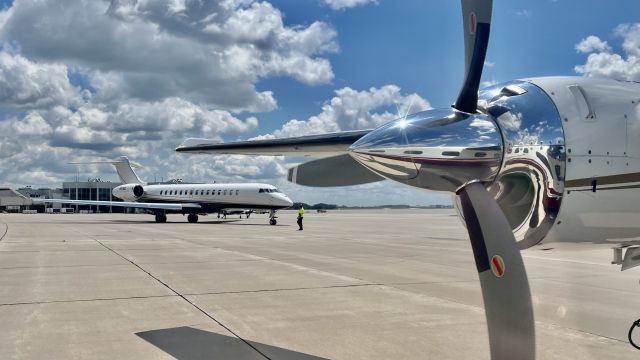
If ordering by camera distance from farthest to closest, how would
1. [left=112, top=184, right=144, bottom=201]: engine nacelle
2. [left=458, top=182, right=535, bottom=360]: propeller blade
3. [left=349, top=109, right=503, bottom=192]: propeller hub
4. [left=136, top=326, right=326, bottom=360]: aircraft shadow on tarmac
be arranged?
[left=112, top=184, right=144, bottom=201]: engine nacelle
[left=136, top=326, right=326, bottom=360]: aircraft shadow on tarmac
[left=349, top=109, right=503, bottom=192]: propeller hub
[left=458, top=182, right=535, bottom=360]: propeller blade

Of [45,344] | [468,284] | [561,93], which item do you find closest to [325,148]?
[561,93]

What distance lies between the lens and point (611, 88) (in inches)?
188

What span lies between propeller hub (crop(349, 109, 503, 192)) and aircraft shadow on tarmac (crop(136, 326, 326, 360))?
274 centimetres

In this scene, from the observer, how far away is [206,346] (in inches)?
256

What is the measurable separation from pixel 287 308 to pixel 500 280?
17.1 feet

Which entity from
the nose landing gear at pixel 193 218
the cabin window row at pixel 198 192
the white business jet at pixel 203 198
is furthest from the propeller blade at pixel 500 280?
the nose landing gear at pixel 193 218

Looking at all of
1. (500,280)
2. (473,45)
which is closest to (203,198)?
(473,45)

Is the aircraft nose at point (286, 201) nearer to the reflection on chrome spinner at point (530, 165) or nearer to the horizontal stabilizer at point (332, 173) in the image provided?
the horizontal stabilizer at point (332, 173)

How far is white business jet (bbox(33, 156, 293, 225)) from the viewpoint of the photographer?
40.0 meters

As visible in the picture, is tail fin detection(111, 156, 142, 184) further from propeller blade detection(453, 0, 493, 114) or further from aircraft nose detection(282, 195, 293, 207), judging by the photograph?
propeller blade detection(453, 0, 493, 114)

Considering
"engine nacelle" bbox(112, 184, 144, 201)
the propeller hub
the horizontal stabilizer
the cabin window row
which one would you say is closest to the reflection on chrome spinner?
the propeller hub

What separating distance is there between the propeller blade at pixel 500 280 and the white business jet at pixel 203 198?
35.6 m

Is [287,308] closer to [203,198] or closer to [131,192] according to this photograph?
[203,198]

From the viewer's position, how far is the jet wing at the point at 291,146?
636 centimetres
